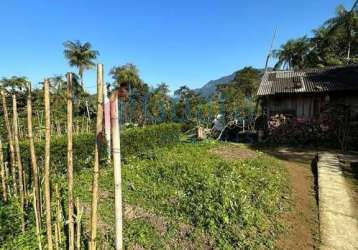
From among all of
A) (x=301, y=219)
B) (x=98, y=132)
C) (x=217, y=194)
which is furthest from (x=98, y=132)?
(x=301, y=219)

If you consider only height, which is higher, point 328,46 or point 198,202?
point 328,46

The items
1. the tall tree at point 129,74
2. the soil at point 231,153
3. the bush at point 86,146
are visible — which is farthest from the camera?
the tall tree at point 129,74

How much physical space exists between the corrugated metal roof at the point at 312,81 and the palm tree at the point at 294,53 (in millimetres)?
20036

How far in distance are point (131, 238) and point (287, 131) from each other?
11952 millimetres

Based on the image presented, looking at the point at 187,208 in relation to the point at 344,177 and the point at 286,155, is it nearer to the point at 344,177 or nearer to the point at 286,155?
the point at 344,177

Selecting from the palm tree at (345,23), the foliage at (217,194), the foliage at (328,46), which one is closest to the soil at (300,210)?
the foliage at (217,194)

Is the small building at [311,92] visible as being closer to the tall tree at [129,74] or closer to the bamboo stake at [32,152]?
the bamboo stake at [32,152]

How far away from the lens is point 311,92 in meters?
14.0

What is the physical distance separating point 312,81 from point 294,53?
75.5 feet

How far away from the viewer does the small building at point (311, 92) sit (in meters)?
13.8

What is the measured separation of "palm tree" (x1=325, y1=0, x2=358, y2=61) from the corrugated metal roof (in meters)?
14.1

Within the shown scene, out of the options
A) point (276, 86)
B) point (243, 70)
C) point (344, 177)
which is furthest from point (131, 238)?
point (243, 70)

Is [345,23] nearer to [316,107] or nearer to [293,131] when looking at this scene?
[316,107]

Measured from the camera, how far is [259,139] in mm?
15406
